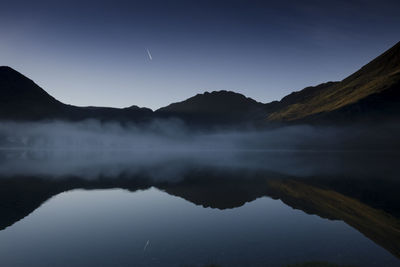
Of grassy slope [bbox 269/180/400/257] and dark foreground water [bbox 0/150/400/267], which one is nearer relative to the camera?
dark foreground water [bbox 0/150/400/267]

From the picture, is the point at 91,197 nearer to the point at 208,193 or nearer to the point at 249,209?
the point at 208,193

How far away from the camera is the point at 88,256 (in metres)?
21.4

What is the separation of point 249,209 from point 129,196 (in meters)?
20.3

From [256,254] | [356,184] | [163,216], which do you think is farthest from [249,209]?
[356,184]

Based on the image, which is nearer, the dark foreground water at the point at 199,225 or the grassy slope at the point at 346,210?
the dark foreground water at the point at 199,225

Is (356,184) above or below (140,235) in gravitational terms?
below

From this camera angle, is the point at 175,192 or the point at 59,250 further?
the point at 175,192

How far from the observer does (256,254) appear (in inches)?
852

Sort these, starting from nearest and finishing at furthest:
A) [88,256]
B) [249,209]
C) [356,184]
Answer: [88,256], [249,209], [356,184]

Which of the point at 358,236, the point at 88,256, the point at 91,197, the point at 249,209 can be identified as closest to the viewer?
the point at 88,256

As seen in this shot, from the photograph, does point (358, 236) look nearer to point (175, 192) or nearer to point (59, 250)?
point (59, 250)

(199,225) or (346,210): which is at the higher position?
(199,225)

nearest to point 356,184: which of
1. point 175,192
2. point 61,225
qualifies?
point 175,192

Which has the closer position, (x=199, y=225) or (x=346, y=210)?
(x=199, y=225)
